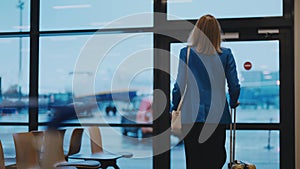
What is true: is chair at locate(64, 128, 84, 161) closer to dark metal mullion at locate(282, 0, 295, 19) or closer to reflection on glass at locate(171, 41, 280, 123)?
reflection on glass at locate(171, 41, 280, 123)

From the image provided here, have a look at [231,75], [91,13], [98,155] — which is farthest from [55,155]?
[231,75]

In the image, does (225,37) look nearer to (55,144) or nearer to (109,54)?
(109,54)

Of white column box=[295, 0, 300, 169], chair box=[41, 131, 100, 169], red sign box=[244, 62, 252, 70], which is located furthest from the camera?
red sign box=[244, 62, 252, 70]

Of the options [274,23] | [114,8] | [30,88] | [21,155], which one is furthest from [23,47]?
[274,23]

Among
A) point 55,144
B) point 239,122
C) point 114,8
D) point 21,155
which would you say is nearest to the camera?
point 21,155

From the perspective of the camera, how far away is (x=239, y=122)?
212 inches

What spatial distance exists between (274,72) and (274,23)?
0.60 metres

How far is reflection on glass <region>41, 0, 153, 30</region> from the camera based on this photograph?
5695mm

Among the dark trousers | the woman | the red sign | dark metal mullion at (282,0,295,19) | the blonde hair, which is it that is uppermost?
dark metal mullion at (282,0,295,19)

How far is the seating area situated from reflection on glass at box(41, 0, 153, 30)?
143 centimetres

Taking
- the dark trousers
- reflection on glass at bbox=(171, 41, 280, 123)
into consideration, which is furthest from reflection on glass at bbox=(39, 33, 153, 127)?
the dark trousers

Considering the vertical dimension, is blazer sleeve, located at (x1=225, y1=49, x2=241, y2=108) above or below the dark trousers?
above

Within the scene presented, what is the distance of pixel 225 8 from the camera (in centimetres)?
549

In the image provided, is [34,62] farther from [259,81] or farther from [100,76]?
[259,81]
